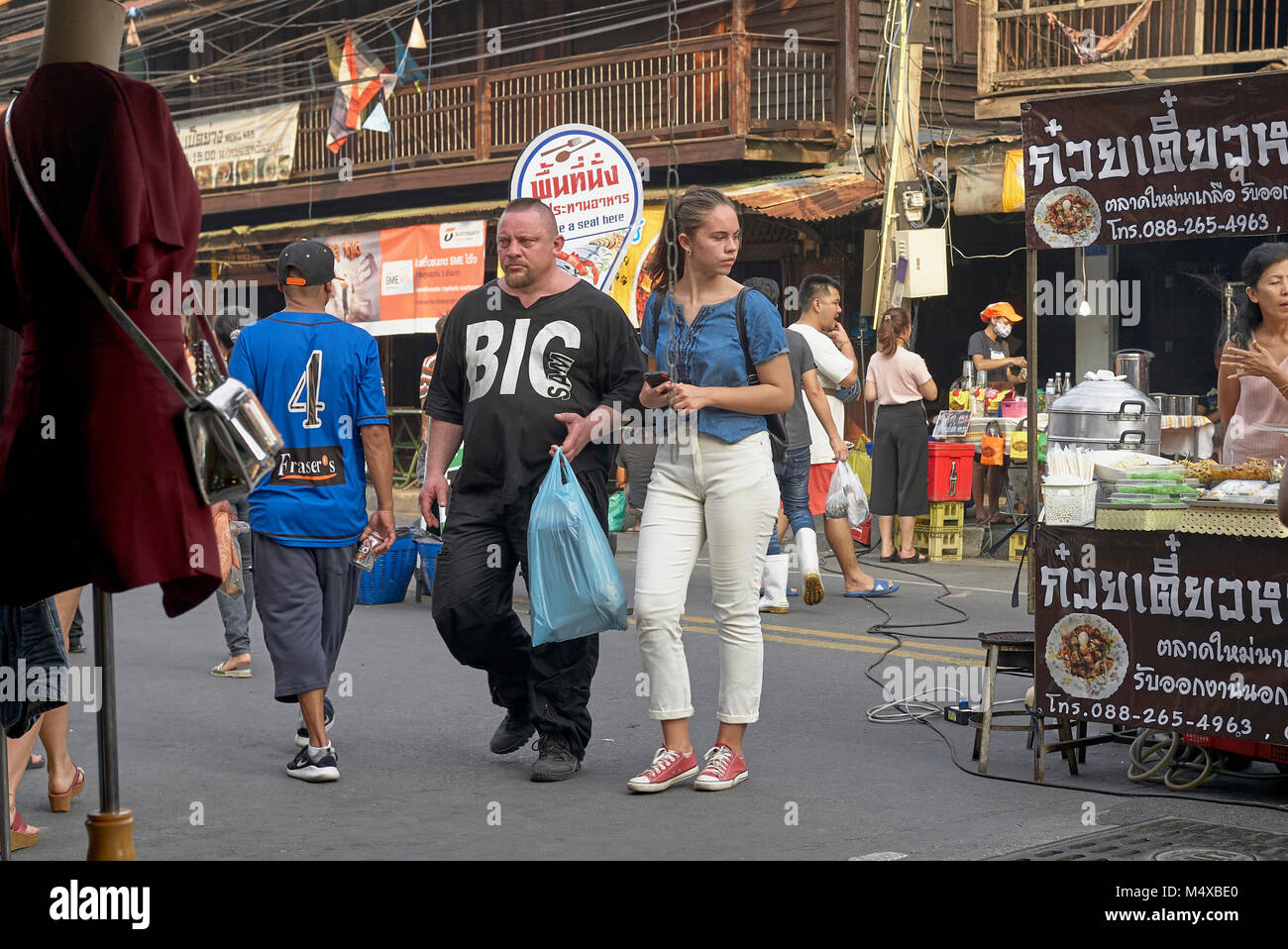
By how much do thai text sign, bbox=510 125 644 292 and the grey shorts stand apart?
5.07m

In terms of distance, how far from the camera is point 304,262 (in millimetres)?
6340

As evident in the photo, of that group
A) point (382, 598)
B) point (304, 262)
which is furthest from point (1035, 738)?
point (382, 598)

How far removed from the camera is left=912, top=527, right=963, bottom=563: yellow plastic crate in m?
13.5

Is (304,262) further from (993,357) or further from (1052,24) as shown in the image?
(1052,24)

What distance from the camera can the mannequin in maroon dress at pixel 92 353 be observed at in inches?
133

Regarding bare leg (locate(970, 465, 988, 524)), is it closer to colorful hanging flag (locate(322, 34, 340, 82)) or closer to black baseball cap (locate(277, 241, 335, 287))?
black baseball cap (locate(277, 241, 335, 287))

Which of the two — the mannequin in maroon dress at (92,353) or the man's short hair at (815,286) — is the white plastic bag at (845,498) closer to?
the man's short hair at (815,286)

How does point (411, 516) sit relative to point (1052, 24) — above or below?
below

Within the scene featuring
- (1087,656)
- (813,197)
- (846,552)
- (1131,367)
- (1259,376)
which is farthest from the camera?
(813,197)

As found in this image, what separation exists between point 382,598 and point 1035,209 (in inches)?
252

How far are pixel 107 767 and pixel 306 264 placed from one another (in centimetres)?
328

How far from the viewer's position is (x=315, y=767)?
6094 millimetres

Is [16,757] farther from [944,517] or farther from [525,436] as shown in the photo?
[944,517]

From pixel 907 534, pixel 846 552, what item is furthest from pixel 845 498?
pixel 907 534
